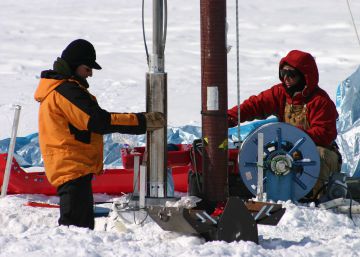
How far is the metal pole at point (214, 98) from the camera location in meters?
6.95

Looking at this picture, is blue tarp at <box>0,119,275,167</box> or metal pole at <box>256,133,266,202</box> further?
blue tarp at <box>0,119,275,167</box>

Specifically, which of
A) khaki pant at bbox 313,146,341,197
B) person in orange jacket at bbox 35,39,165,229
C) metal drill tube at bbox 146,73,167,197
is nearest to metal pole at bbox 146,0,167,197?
metal drill tube at bbox 146,73,167,197

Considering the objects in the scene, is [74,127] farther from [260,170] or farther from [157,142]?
[260,170]

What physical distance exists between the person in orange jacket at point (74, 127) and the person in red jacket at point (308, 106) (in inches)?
79.6

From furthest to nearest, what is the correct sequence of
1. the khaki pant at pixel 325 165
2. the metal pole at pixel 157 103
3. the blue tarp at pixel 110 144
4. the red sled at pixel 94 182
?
the blue tarp at pixel 110 144
the red sled at pixel 94 182
the khaki pant at pixel 325 165
the metal pole at pixel 157 103

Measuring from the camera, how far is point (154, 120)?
20.3 ft

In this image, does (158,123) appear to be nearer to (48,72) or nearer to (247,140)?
(48,72)

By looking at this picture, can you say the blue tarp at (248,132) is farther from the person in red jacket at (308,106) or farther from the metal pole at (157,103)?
the metal pole at (157,103)

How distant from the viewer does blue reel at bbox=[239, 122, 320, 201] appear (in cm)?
746

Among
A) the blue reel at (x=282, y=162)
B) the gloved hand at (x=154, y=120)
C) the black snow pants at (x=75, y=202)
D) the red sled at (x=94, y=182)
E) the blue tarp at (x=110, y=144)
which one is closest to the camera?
the black snow pants at (x=75, y=202)

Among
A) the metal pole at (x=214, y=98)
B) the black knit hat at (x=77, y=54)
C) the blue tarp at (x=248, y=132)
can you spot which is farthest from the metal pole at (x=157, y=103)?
the blue tarp at (x=248, y=132)

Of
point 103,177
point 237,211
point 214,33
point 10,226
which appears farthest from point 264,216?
point 103,177

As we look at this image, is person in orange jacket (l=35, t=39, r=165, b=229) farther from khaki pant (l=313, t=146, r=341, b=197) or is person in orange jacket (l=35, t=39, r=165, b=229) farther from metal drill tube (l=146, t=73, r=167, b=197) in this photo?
khaki pant (l=313, t=146, r=341, b=197)

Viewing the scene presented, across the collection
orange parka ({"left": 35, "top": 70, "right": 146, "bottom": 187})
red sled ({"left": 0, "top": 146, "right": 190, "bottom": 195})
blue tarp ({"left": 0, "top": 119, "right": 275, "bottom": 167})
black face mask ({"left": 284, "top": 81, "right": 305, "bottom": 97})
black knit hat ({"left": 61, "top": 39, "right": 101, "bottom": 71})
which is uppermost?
black knit hat ({"left": 61, "top": 39, "right": 101, "bottom": 71})
